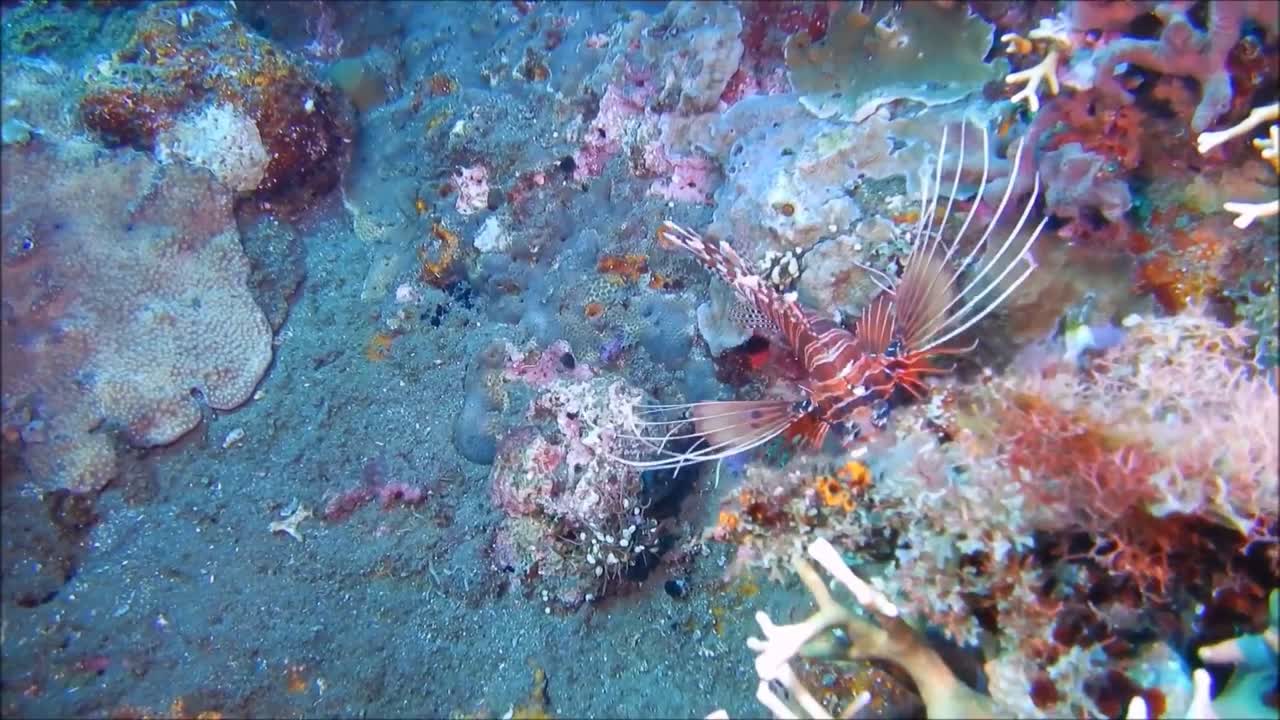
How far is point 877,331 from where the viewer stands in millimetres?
2965

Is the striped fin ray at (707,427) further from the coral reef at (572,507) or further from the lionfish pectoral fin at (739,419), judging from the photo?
the coral reef at (572,507)

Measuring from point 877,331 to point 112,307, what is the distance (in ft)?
14.1

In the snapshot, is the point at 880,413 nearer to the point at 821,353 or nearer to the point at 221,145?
the point at 821,353

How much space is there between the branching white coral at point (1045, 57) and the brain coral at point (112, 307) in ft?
15.0

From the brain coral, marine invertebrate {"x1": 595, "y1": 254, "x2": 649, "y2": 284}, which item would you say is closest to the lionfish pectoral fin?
marine invertebrate {"x1": 595, "y1": 254, "x2": 649, "y2": 284}

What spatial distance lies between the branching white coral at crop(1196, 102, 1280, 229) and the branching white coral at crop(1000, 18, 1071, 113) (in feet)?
2.14

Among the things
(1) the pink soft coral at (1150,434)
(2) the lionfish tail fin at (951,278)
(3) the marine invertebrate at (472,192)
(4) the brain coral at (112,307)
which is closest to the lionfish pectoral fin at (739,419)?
(2) the lionfish tail fin at (951,278)

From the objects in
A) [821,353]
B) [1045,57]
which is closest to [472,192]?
[821,353]

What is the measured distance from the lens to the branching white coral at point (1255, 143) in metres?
2.40

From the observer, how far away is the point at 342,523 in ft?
12.7

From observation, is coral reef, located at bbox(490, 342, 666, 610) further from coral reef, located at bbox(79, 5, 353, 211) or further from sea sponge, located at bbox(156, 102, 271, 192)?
coral reef, located at bbox(79, 5, 353, 211)

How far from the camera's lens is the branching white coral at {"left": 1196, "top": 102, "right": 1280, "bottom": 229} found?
2.40 m

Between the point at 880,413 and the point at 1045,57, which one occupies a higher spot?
the point at 1045,57

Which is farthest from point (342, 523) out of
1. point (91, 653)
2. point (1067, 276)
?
point (1067, 276)
